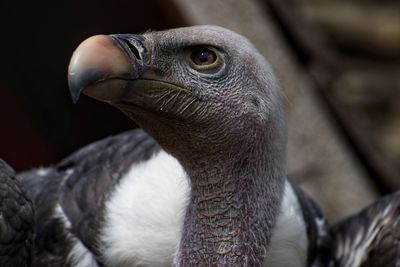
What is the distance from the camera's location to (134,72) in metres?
2.93

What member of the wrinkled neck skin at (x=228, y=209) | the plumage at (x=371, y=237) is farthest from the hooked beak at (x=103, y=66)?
the plumage at (x=371, y=237)

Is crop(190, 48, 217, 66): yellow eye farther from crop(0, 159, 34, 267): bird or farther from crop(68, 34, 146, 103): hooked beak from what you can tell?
crop(0, 159, 34, 267): bird

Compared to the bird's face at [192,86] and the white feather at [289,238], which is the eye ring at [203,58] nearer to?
the bird's face at [192,86]

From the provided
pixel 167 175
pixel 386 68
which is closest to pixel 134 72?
pixel 167 175

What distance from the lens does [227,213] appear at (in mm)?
3170

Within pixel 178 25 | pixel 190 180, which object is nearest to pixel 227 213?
pixel 190 180

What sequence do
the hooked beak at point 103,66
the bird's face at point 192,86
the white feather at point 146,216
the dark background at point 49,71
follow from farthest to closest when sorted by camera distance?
1. the dark background at point 49,71
2. the white feather at point 146,216
3. the bird's face at point 192,86
4. the hooked beak at point 103,66

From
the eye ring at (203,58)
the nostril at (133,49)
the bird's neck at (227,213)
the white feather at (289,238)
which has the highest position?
the nostril at (133,49)

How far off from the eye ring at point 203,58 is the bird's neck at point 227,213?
10.3 inches

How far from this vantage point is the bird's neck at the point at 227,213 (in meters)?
3.14

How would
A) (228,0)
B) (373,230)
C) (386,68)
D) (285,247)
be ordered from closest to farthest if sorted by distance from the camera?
(285,247)
(373,230)
(228,0)
(386,68)

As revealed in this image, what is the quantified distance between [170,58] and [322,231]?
1166 mm

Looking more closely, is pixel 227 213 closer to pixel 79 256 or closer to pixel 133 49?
pixel 133 49

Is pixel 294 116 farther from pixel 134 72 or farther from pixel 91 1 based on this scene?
pixel 134 72
